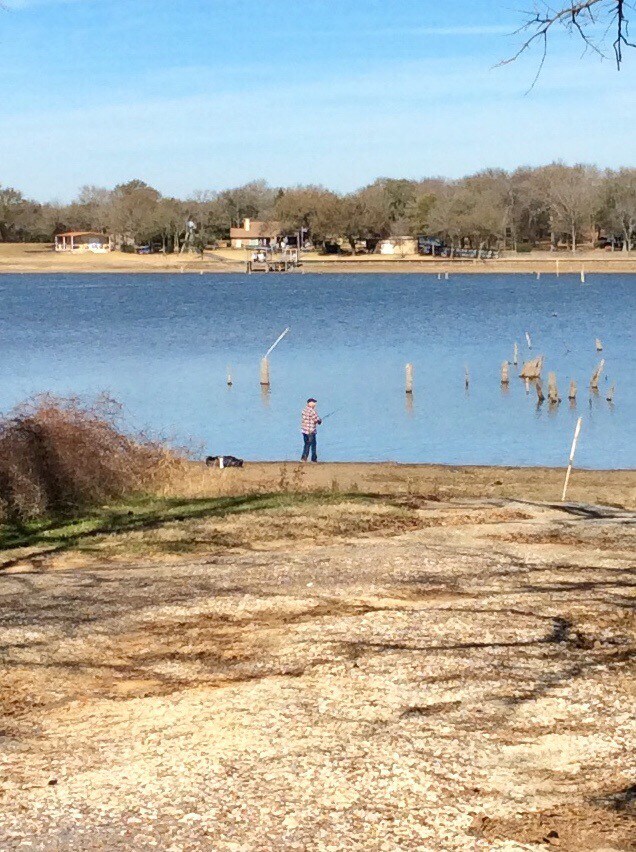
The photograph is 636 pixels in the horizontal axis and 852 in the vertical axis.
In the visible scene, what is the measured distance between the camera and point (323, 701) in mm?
8672

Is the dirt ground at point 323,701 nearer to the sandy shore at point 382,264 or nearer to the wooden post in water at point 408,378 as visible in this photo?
the wooden post in water at point 408,378

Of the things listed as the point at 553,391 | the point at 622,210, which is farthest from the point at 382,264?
the point at 553,391

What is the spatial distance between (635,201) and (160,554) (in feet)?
537

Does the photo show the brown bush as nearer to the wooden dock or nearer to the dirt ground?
the dirt ground

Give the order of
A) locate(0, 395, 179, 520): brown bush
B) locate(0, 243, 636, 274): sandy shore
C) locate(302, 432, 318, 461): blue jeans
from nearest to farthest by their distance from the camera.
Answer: locate(0, 395, 179, 520): brown bush < locate(302, 432, 318, 461): blue jeans < locate(0, 243, 636, 274): sandy shore

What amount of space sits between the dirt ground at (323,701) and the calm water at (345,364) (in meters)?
22.2

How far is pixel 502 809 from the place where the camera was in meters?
7.01

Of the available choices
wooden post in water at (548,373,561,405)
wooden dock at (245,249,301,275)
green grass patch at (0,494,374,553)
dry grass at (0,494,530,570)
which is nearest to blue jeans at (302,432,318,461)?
green grass patch at (0,494,374,553)

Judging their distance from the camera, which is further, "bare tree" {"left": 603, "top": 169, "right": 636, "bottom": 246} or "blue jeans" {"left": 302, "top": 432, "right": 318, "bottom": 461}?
"bare tree" {"left": 603, "top": 169, "right": 636, "bottom": 246}

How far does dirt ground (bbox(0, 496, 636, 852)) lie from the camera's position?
686 cm

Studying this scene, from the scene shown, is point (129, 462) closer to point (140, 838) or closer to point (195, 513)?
point (195, 513)

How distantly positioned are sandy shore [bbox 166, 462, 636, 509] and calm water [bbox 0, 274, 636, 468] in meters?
4.90

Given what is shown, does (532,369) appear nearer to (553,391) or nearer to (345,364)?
(553,391)

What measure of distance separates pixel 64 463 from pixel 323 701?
34.2ft
